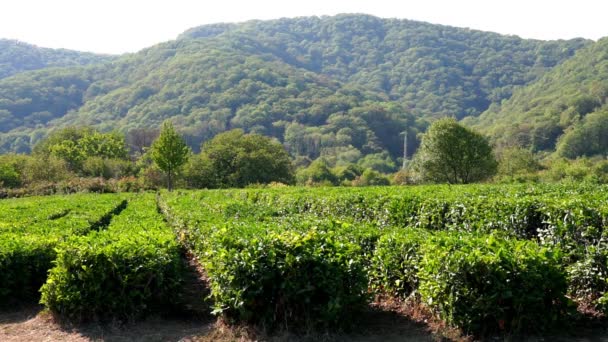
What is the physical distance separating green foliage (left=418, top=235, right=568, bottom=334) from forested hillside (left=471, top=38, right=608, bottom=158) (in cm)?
8491

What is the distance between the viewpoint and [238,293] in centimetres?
676

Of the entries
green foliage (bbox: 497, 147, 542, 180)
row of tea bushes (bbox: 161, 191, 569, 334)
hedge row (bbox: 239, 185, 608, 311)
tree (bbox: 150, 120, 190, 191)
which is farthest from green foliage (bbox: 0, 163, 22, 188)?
green foliage (bbox: 497, 147, 542, 180)

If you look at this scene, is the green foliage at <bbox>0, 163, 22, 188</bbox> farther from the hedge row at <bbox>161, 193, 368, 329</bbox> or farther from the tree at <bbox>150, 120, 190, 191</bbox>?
the hedge row at <bbox>161, 193, 368, 329</bbox>

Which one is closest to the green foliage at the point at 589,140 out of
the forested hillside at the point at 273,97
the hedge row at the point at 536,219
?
the forested hillside at the point at 273,97

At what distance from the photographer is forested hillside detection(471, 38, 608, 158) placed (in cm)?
8119

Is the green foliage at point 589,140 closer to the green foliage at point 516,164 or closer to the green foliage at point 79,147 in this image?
the green foliage at point 516,164

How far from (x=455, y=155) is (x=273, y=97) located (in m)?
105

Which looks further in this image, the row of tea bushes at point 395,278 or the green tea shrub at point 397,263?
the green tea shrub at point 397,263

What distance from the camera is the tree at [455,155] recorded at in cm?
4747

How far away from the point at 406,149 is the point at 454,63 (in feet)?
283

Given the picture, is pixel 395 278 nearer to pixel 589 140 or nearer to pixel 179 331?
pixel 179 331

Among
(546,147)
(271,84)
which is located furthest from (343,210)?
(271,84)

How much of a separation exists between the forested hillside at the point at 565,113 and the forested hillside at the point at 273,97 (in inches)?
964

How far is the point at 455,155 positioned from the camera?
47844 millimetres
